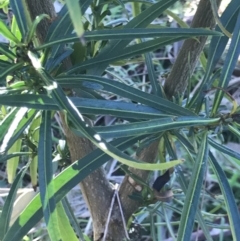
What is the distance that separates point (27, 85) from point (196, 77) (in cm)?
85

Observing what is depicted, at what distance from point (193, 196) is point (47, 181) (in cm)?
12

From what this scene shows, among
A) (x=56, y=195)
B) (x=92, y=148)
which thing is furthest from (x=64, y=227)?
(x=92, y=148)

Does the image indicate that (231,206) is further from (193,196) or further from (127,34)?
(127,34)

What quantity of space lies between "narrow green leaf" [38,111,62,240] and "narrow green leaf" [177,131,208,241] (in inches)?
4.0

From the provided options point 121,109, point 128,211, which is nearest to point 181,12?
point 128,211

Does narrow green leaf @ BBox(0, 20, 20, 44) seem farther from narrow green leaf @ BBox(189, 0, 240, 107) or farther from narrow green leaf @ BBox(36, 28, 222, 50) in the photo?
narrow green leaf @ BBox(189, 0, 240, 107)

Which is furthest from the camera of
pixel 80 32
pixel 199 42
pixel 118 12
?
pixel 118 12

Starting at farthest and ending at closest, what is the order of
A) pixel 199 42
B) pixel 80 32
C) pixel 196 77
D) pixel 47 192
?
pixel 196 77 < pixel 199 42 < pixel 47 192 < pixel 80 32

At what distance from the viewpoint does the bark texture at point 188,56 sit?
0.40 m

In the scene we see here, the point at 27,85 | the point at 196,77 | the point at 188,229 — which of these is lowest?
the point at 188,229

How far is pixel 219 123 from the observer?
0.36 meters

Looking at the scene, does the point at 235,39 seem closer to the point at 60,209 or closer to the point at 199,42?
the point at 199,42

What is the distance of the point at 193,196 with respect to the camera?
353 mm

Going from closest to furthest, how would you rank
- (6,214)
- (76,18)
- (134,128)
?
(76,18) < (134,128) < (6,214)
